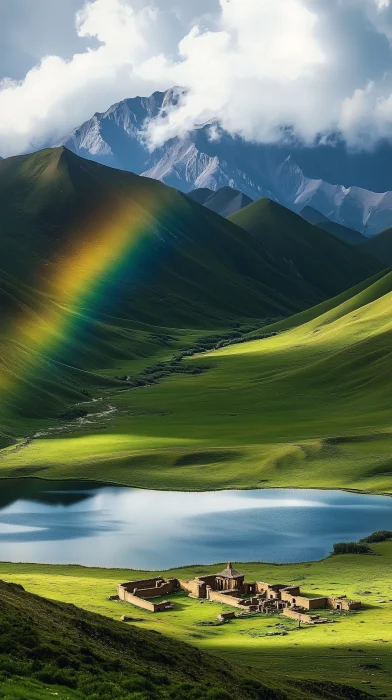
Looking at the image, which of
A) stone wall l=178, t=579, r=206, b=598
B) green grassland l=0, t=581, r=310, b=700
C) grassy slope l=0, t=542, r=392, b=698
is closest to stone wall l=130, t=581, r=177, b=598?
stone wall l=178, t=579, r=206, b=598

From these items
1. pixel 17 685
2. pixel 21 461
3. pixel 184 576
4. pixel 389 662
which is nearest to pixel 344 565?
pixel 184 576

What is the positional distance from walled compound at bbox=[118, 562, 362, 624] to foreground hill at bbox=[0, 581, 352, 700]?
25035 mm

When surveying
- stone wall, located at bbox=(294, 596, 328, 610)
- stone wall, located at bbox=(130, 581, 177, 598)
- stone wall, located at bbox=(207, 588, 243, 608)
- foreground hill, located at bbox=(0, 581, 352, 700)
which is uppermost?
stone wall, located at bbox=(130, 581, 177, 598)

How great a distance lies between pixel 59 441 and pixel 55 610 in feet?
467

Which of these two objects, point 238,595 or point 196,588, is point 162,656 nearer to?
point 238,595

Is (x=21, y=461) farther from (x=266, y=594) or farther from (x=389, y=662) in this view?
(x=389, y=662)

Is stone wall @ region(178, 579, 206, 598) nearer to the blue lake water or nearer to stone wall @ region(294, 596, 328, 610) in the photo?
stone wall @ region(294, 596, 328, 610)

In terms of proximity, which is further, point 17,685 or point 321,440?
point 321,440

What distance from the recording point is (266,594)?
90375 mm

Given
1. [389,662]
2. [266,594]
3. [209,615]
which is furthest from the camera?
[266,594]

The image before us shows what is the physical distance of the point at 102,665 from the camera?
45.7 meters

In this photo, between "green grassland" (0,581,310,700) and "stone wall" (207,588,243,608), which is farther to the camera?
"stone wall" (207,588,243,608)

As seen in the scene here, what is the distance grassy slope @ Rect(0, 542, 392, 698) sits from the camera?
64.8 meters

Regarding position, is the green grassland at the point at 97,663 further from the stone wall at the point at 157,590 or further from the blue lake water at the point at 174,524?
the blue lake water at the point at 174,524
